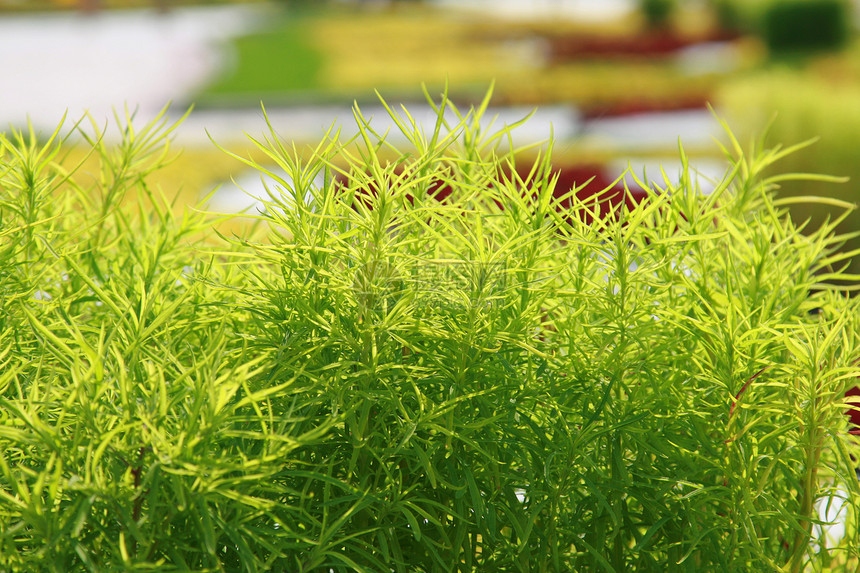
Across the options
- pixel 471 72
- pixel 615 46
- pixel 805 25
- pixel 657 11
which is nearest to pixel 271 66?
pixel 471 72

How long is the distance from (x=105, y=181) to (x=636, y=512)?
64 centimetres

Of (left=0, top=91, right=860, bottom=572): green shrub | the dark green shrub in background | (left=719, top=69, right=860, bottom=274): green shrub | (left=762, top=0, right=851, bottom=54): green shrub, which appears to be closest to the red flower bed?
the dark green shrub in background

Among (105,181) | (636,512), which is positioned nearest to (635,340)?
(636,512)

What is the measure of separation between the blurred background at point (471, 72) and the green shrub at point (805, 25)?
27 millimetres

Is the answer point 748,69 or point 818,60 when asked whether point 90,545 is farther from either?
point 818,60

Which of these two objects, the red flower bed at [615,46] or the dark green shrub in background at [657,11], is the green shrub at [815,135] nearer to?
the red flower bed at [615,46]

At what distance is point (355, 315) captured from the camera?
66 cm

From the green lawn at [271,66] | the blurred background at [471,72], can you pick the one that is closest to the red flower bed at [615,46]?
the blurred background at [471,72]

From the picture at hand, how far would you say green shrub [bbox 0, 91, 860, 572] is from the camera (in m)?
0.59

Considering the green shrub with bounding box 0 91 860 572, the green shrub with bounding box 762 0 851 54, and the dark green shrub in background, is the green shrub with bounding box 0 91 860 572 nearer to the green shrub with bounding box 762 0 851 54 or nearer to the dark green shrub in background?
the green shrub with bounding box 762 0 851 54

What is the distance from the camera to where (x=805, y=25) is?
38.2 feet

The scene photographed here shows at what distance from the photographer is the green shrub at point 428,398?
1.93ft

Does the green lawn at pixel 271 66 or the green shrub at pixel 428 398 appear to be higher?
the green lawn at pixel 271 66

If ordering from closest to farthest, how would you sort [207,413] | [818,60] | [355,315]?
[207,413] → [355,315] → [818,60]
